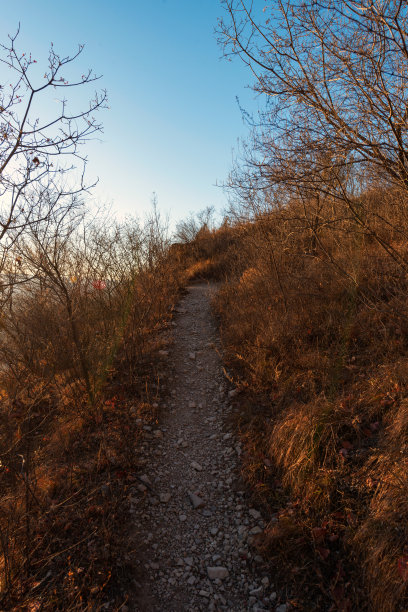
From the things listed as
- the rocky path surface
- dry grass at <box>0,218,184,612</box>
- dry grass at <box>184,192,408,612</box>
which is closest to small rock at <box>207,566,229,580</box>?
the rocky path surface

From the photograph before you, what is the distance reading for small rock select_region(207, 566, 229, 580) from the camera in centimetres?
267

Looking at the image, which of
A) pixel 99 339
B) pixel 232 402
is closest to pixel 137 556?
pixel 232 402

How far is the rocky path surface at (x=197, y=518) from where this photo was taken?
254 cm

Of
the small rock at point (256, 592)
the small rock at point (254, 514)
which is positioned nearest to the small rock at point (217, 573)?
the small rock at point (256, 592)

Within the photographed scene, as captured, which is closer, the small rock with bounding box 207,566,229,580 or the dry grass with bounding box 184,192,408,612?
the dry grass with bounding box 184,192,408,612

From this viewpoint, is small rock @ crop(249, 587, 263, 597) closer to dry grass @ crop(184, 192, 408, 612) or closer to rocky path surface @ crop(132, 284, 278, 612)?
rocky path surface @ crop(132, 284, 278, 612)

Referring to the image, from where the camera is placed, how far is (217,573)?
269 cm

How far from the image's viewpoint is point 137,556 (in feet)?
9.23

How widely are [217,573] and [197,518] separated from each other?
587 millimetres

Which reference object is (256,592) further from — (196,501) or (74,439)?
(74,439)

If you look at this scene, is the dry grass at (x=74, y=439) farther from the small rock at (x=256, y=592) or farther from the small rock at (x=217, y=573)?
the small rock at (x=256, y=592)

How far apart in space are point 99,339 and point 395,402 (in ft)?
14.3

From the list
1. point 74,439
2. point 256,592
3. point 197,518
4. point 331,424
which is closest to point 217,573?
point 256,592

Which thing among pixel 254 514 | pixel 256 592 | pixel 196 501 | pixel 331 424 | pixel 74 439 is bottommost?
pixel 256 592
